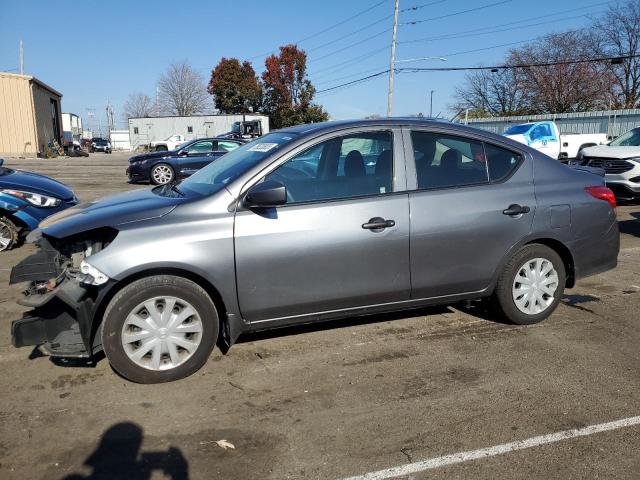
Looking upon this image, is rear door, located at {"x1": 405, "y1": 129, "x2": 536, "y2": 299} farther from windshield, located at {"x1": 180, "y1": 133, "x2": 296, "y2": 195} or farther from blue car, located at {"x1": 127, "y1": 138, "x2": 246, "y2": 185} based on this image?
blue car, located at {"x1": 127, "y1": 138, "x2": 246, "y2": 185}

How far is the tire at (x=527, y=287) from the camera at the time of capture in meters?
4.41

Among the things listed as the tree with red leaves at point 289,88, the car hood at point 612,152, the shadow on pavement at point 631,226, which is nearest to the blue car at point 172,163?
the car hood at point 612,152

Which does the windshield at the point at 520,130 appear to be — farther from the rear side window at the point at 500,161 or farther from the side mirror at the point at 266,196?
the side mirror at the point at 266,196

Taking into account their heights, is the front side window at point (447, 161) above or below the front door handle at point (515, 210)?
above

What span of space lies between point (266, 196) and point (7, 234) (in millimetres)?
5590

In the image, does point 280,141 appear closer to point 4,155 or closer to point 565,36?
point 4,155

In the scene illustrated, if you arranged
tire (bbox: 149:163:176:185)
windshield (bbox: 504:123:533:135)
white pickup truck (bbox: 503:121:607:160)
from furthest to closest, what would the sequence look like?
windshield (bbox: 504:123:533:135) → white pickup truck (bbox: 503:121:607:160) → tire (bbox: 149:163:176:185)

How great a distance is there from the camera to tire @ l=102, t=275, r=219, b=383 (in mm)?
3422

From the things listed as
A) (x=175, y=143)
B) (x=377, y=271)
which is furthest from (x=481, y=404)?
(x=175, y=143)

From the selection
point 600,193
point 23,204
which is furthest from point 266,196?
point 23,204

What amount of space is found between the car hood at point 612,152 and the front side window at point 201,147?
11222mm

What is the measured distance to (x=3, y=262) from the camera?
6.88m

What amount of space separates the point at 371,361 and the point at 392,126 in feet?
5.99

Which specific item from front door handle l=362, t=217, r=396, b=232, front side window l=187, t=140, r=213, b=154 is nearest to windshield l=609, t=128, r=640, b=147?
front door handle l=362, t=217, r=396, b=232
